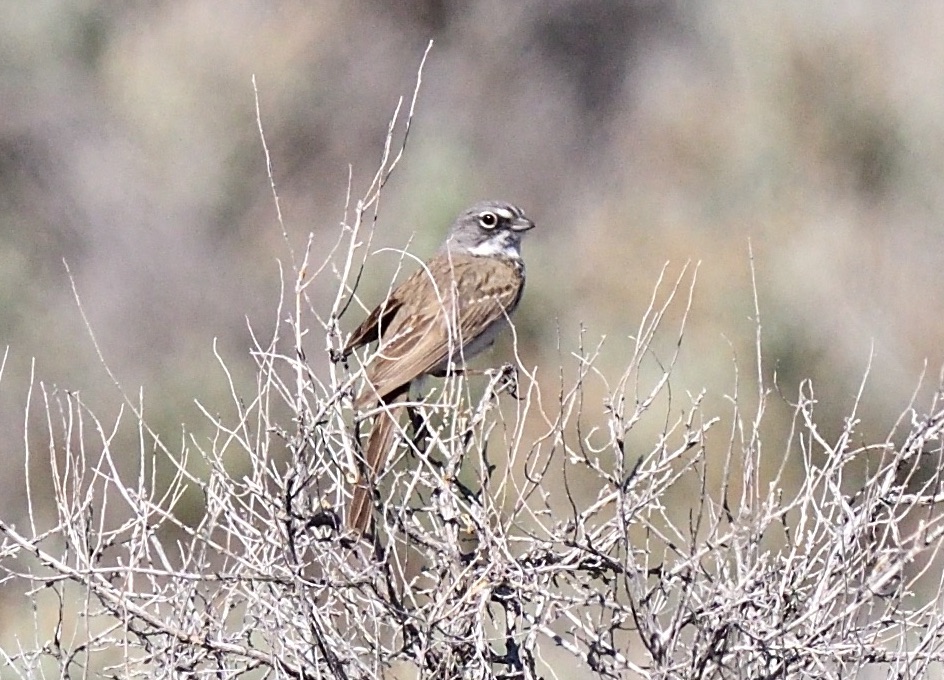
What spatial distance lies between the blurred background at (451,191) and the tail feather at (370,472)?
501 cm

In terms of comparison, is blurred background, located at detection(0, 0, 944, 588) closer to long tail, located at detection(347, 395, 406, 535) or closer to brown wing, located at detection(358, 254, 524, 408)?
brown wing, located at detection(358, 254, 524, 408)

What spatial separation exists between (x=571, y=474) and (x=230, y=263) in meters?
4.23

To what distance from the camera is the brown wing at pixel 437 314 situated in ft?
19.8

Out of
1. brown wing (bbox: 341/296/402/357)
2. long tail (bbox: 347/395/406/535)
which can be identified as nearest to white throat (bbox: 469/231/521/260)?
brown wing (bbox: 341/296/402/357)

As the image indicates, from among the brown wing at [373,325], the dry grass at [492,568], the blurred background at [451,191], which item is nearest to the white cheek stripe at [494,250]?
the brown wing at [373,325]

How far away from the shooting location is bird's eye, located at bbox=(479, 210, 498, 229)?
7379 millimetres

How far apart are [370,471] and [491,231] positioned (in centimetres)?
292

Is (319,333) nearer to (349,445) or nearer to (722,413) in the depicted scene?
(722,413)

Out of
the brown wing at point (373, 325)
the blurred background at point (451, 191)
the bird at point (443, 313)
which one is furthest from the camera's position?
the blurred background at point (451, 191)

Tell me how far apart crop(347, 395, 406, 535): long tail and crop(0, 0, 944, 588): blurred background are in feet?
16.4

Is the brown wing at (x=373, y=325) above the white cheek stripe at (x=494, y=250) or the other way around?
above

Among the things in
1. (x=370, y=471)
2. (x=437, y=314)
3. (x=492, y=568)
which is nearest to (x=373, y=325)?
(x=437, y=314)

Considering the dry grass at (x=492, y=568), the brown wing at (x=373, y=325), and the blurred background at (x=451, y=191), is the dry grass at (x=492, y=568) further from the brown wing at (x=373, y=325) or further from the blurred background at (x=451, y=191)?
the blurred background at (x=451, y=191)

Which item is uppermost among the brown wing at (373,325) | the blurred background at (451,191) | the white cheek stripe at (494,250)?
the brown wing at (373,325)
